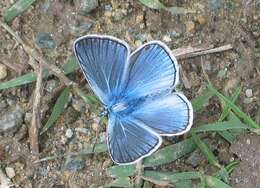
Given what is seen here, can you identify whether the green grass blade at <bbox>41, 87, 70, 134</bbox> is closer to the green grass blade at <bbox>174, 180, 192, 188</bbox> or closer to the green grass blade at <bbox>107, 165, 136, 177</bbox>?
the green grass blade at <bbox>107, 165, 136, 177</bbox>

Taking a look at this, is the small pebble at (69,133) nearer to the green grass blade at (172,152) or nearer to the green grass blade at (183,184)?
the green grass blade at (172,152)

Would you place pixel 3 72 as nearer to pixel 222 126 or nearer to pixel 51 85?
pixel 51 85

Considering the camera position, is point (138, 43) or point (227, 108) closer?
point (227, 108)

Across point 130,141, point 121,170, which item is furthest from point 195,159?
point 130,141

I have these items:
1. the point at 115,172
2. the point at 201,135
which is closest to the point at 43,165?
the point at 115,172

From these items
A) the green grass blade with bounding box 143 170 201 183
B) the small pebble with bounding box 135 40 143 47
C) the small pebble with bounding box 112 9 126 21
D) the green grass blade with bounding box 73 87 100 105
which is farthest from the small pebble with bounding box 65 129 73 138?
the small pebble with bounding box 112 9 126 21

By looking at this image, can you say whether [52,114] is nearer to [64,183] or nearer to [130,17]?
[64,183]
